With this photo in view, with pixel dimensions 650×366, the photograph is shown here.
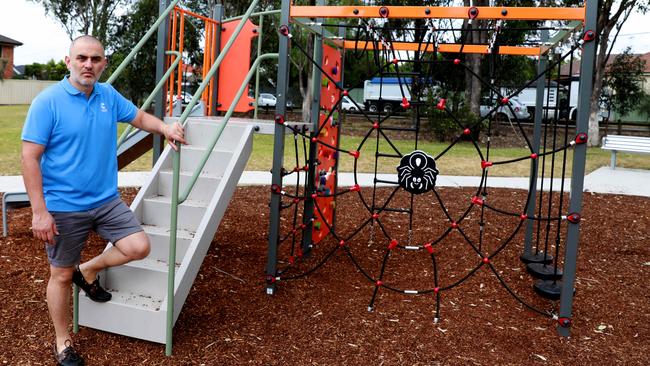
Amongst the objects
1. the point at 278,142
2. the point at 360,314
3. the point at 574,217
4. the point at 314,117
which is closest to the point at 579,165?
the point at 574,217

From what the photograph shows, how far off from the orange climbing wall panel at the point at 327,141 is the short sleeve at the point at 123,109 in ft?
6.19

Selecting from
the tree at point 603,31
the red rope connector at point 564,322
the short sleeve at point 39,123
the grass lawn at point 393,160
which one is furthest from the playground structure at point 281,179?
the tree at point 603,31

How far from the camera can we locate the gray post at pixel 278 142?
13.4 feet

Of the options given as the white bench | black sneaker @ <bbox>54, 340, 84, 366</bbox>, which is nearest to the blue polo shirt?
black sneaker @ <bbox>54, 340, 84, 366</bbox>

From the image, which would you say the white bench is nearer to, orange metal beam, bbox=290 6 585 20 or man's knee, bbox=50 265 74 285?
orange metal beam, bbox=290 6 585 20

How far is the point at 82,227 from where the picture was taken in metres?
2.98

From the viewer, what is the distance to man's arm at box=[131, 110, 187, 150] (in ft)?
9.98

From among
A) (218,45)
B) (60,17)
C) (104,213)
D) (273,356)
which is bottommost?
(273,356)

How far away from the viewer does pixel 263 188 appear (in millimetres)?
8516

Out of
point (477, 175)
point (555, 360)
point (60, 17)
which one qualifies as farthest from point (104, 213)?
→ point (60, 17)

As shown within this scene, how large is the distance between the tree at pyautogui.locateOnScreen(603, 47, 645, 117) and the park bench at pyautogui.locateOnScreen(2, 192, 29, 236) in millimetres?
25106

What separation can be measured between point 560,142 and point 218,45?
16340mm

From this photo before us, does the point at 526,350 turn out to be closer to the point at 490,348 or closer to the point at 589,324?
the point at 490,348

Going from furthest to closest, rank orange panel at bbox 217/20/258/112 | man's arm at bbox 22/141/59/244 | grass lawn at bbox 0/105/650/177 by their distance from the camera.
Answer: grass lawn at bbox 0/105/650/177
orange panel at bbox 217/20/258/112
man's arm at bbox 22/141/59/244
